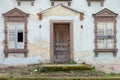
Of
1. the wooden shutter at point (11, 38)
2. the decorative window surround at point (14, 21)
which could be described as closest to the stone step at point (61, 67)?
the decorative window surround at point (14, 21)

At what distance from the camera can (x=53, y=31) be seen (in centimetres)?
2119

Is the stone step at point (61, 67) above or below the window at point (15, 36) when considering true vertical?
below

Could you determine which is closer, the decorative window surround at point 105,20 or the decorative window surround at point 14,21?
the decorative window surround at point 14,21

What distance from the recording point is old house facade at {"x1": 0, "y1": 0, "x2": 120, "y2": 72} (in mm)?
21047

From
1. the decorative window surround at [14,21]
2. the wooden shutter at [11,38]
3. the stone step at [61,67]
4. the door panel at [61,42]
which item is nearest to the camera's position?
the stone step at [61,67]

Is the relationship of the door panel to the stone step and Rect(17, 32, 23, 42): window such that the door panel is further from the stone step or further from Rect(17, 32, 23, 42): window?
the stone step

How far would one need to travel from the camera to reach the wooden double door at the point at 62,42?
2134 cm

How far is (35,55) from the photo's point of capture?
2103 cm

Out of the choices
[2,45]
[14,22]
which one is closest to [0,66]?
[2,45]

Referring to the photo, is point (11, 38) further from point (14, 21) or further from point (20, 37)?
point (14, 21)

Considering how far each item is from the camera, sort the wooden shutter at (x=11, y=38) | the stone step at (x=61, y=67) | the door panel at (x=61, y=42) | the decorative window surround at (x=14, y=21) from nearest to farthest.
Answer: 1. the stone step at (x=61, y=67)
2. the decorative window surround at (x=14, y=21)
3. the wooden shutter at (x=11, y=38)
4. the door panel at (x=61, y=42)

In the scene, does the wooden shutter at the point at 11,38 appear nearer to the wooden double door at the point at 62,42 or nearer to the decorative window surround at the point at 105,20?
the wooden double door at the point at 62,42

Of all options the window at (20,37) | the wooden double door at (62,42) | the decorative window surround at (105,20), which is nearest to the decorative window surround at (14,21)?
the window at (20,37)

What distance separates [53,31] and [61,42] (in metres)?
0.75
